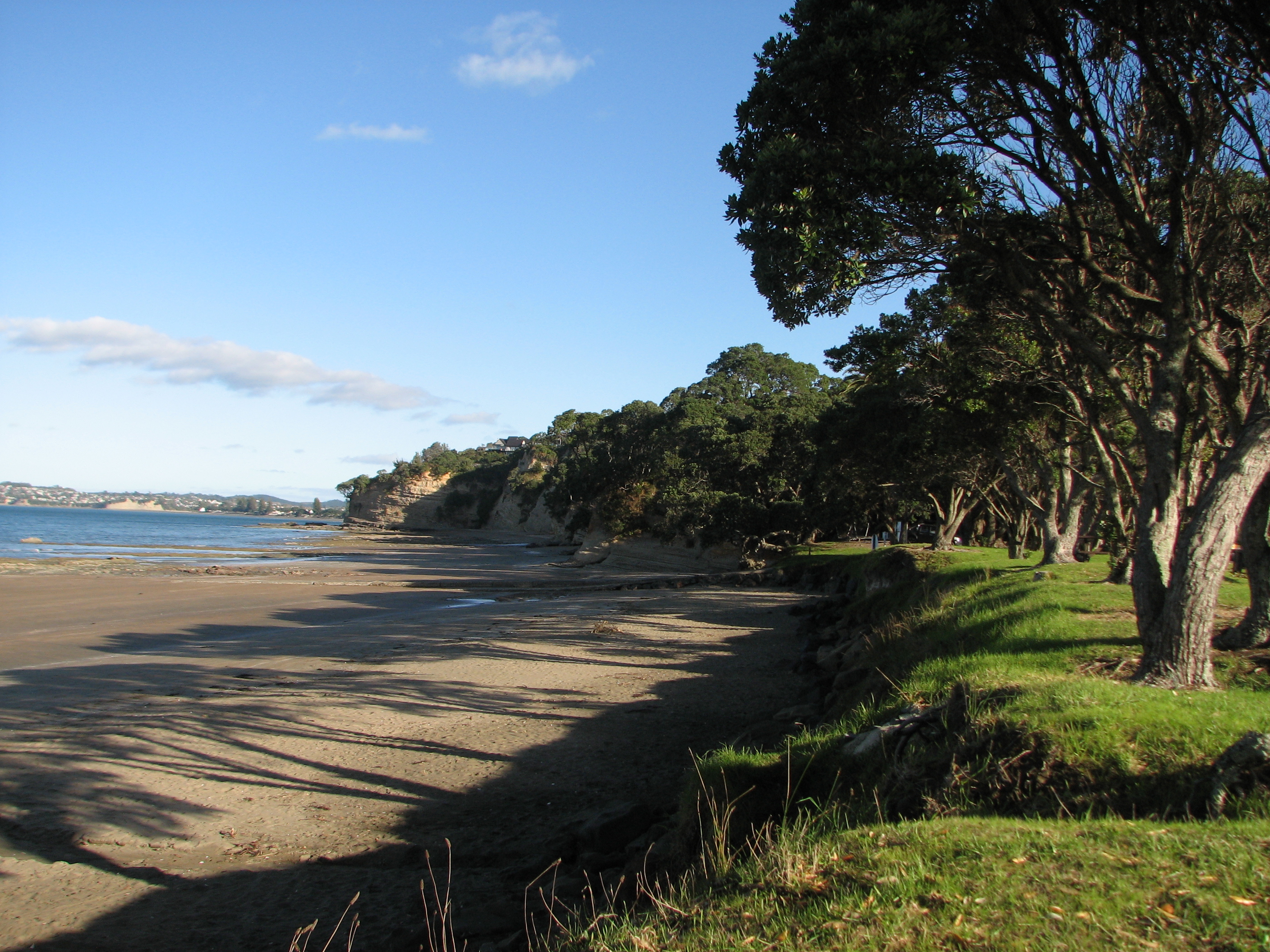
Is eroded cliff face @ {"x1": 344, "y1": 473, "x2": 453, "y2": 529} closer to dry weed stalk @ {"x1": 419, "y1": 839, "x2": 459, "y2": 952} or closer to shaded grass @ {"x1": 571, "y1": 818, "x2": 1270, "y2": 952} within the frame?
dry weed stalk @ {"x1": 419, "y1": 839, "x2": 459, "y2": 952}

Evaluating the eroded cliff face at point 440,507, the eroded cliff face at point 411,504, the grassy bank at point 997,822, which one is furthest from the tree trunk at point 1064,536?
the eroded cliff face at point 411,504

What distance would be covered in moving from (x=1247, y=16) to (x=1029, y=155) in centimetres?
235

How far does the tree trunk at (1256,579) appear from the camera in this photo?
26.5ft

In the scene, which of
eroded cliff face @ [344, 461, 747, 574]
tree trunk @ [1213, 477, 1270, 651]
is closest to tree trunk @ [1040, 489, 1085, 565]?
tree trunk @ [1213, 477, 1270, 651]

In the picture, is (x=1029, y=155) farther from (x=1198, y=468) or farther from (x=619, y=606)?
(x=619, y=606)

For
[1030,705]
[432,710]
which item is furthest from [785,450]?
[1030,705]

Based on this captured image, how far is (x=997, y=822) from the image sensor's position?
14.3 ft

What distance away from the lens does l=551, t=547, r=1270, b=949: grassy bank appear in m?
3.23

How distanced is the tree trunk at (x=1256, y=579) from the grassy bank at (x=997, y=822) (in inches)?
32.4

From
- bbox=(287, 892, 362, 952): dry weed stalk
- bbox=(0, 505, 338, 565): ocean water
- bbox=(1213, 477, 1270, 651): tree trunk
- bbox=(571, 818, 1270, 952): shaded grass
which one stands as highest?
bbox=(1213, 477, 1270, 651): tree trunk

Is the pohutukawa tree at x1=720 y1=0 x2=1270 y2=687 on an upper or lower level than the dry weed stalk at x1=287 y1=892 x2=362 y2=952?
upper

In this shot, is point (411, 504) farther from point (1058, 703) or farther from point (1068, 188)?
point (1058, 703)

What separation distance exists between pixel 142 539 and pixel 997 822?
94005mm

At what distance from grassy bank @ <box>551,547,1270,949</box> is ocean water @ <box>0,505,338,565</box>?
163 ft
